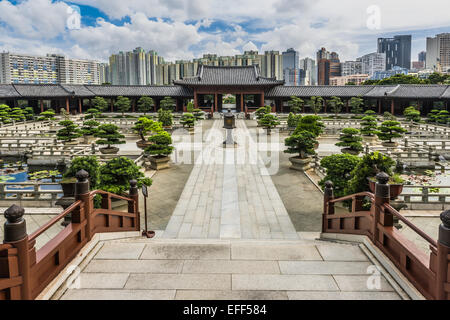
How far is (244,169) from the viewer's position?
1722 centimetres

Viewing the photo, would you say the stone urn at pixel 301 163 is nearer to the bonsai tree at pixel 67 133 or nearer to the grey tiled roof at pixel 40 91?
the bonsai tree at pixel 67 133

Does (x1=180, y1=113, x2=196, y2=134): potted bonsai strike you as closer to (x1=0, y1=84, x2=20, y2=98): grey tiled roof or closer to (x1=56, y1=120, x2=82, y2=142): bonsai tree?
(x1=56, y1=120, x2=82, y2=142): bonsai tree

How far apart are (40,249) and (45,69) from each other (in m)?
194

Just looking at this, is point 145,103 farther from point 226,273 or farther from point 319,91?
point 226,273

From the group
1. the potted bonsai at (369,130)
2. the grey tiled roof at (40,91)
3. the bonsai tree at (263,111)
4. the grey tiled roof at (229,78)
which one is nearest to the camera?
the potted bonsai at (369,130)

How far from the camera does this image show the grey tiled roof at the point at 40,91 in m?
44.9

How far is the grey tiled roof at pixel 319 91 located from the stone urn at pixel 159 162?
34.4 metres

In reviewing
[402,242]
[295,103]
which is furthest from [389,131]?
[402,242]

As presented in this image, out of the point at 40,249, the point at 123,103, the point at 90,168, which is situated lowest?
the point at 40,249

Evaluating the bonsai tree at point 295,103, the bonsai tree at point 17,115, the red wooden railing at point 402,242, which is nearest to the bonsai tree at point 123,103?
the bonsai tree at point 17,115

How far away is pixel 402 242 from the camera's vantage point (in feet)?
16.4
